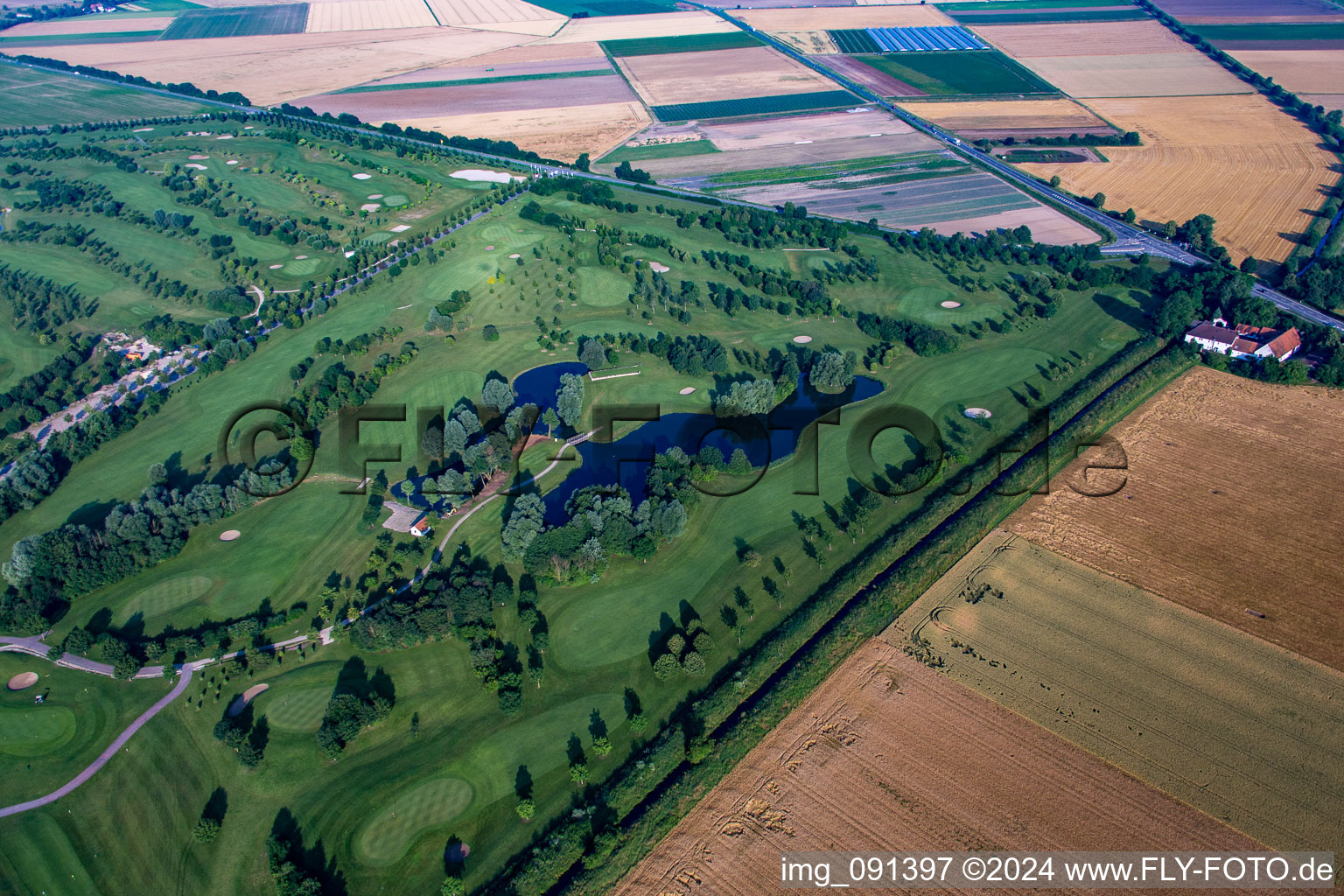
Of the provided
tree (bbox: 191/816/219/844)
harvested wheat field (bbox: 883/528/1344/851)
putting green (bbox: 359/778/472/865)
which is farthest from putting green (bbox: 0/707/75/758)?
harvested wheat field (bbox: 883/528/1344/851)

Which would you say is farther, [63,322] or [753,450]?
[63,322]

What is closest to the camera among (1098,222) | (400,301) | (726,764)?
(726,764)

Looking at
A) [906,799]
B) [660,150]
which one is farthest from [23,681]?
[660,150]

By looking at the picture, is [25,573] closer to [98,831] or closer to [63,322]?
[98,831]

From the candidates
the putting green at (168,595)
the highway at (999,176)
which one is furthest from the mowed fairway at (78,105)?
the putting green at (168,595)

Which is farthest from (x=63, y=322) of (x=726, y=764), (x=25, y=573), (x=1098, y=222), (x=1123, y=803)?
(x=1098, y=222)

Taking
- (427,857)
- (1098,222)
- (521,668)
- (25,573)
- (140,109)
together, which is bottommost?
(427,857)
